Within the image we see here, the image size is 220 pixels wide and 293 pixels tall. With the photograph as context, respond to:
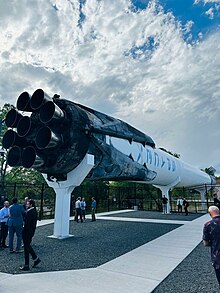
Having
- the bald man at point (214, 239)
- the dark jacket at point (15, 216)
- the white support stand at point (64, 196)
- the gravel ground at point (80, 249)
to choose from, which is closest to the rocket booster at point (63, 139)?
the white support stand at point (64, 196)

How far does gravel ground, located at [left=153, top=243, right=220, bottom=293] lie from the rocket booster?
4.32 meters

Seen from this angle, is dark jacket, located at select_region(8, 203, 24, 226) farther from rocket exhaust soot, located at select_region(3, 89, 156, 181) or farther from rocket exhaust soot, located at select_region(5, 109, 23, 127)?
rocket exhaust soot, located at select_region(5, 109, 23, 127)

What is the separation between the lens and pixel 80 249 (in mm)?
6938

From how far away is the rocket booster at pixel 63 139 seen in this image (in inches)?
278

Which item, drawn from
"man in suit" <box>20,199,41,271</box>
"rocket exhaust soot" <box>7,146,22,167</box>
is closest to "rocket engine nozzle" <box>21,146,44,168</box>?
"rocket exhaust soot" <box>7,146,22,167</box>

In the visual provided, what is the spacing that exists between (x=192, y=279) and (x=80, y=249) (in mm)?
3483

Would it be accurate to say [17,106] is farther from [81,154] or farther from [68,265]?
[68,265]

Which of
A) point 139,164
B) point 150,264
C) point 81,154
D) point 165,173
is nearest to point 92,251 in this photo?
point 150,264

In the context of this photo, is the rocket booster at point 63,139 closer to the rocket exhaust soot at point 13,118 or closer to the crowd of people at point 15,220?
the rocket exhaust soot at point 13,118

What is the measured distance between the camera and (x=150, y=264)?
5637 mm

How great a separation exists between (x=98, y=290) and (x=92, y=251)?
9.31 ft

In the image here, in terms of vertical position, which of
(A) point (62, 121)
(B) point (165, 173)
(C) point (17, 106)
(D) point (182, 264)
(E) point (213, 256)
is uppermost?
(C) point (17, 106)

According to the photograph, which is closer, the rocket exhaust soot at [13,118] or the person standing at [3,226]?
the person standing at [3,226]

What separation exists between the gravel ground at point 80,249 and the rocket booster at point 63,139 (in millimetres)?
2321
